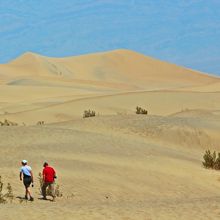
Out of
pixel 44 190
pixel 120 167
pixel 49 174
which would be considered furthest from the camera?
pixel 120 167

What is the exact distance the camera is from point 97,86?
8431 centimetres

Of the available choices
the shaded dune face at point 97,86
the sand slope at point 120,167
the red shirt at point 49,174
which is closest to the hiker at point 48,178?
the red shirt at point 49,174

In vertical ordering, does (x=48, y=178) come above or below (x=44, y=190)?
above

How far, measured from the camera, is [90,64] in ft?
398

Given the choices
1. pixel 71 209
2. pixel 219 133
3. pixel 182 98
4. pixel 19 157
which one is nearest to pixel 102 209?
pixel 71 209

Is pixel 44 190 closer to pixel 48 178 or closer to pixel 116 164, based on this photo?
pixel 48 178

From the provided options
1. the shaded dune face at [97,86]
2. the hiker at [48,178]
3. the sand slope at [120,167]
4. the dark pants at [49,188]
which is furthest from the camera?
the shaded dune face at [97,86]

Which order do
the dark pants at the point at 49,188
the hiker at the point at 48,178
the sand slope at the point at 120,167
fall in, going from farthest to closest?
the dark pants at the point at 49,188
the hiker at the point at 48,178
the sand slope at the point at 120,167

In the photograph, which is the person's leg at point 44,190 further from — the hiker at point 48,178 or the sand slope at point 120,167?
the sand slope at point 120,167

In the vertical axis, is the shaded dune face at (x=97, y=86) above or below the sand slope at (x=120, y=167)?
above

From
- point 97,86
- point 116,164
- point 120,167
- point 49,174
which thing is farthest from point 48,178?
point 97,86

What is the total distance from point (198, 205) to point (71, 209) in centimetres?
275

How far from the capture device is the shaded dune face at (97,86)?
4822cm

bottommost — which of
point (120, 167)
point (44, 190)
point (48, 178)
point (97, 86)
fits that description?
point (44, 190)
